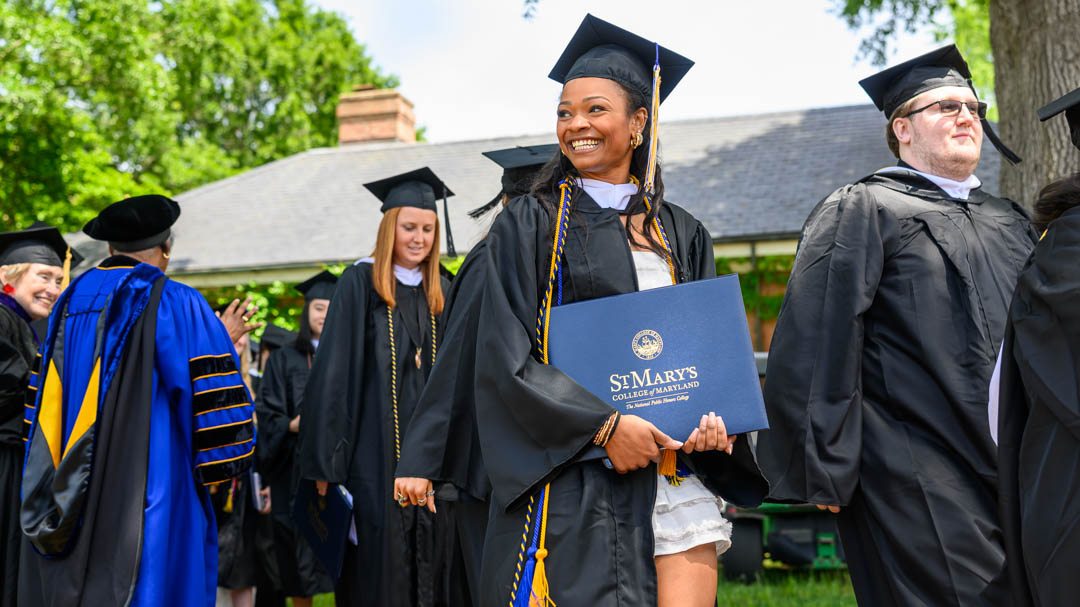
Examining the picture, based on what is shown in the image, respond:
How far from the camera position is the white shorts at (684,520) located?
2809 millimetres

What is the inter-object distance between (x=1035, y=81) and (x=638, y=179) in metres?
4.37

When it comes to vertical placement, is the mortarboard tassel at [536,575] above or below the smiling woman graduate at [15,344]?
below

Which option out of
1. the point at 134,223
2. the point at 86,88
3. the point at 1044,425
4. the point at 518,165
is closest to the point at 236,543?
the point at 134,223

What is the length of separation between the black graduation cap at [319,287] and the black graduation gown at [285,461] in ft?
1.30

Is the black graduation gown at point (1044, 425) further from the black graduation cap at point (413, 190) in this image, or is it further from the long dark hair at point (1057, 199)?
the black graduation cap at point (413, 190)

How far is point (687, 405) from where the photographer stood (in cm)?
274

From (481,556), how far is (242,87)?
1223 inches

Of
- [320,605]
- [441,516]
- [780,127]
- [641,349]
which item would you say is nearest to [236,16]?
[780,127]

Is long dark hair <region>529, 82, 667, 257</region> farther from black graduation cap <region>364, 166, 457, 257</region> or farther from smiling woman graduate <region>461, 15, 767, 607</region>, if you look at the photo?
black graduation cap <region>364, 166, 457, 257</region>

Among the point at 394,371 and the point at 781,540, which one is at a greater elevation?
the point at 394,371

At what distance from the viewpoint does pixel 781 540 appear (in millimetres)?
7895

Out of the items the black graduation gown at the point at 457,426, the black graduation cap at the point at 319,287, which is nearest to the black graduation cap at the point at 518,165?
the black graduation gown at the point at 457,426

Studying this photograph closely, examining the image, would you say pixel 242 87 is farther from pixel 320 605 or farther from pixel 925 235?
pixel 925 235

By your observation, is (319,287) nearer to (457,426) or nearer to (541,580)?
(457,426)
